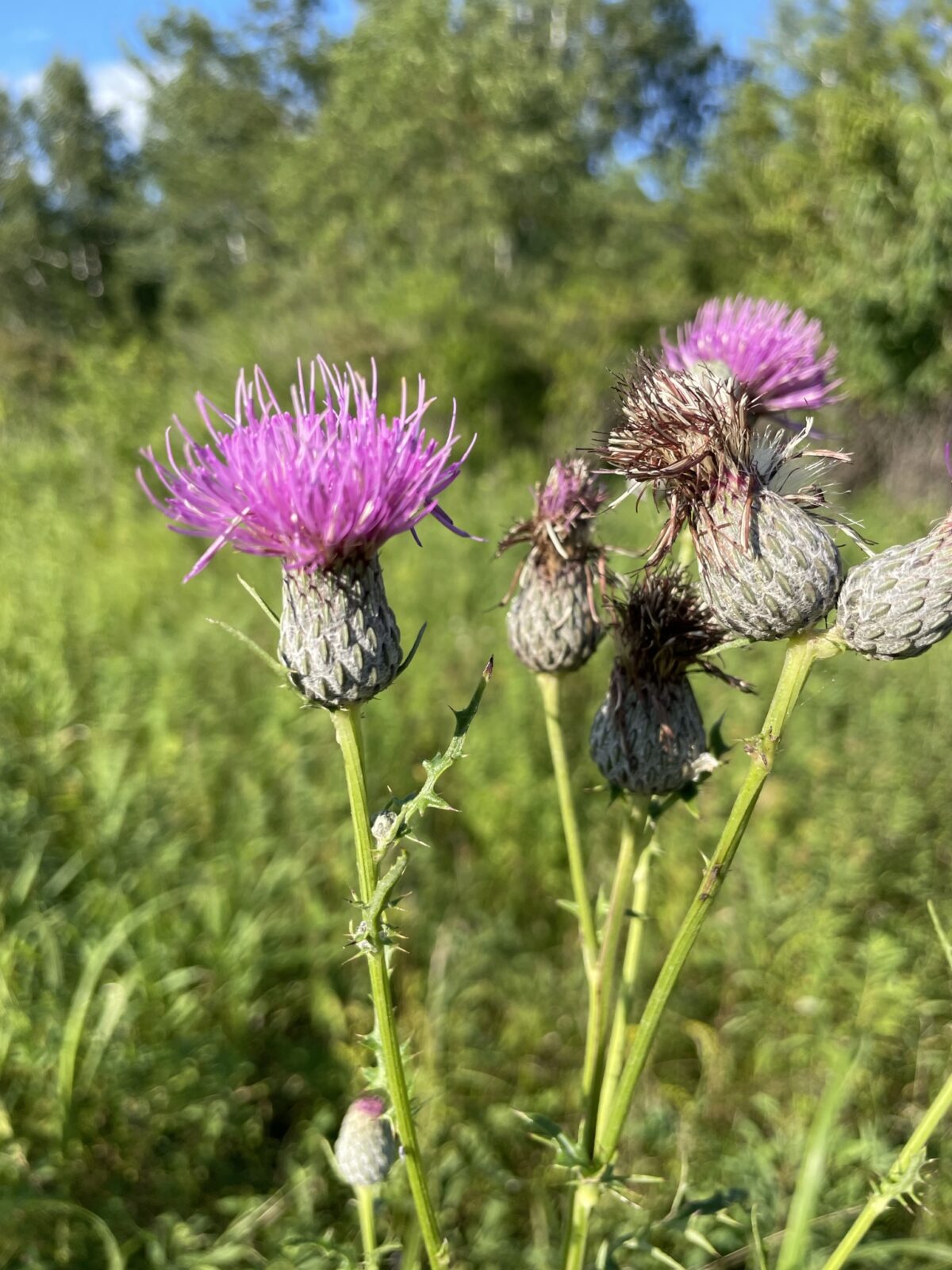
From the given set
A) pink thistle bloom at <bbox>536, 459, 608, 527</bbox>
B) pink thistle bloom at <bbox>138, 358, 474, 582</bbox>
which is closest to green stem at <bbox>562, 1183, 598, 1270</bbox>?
pink thistle bloom at <bbox>138, 358, 474, 582</bbox>

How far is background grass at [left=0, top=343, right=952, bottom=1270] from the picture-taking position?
2379 millimetres

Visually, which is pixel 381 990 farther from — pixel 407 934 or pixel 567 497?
pixel 407 934

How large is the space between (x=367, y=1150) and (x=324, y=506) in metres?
1.08

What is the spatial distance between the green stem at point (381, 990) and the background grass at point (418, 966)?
0.38 m

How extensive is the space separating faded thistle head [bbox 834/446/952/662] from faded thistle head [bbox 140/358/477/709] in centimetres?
55

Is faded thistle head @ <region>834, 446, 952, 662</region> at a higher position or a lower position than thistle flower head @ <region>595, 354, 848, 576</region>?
lower

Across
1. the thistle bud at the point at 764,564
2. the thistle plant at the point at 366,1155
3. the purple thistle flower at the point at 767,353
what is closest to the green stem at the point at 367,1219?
the thistle plant at the point at 366,1155

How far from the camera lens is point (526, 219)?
878 inches

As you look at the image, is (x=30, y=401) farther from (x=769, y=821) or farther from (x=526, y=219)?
(x=769, y=821)

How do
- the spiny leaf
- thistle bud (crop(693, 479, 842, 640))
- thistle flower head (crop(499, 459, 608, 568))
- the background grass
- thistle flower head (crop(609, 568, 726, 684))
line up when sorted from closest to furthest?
the spiny leaf < thistle bud (crop(693, 479, 842, 640)) < thistle flower head (crop(609, 568, 726, 684)) < thistle flower head (crop(499, 459, 608, 568)) < the background grass

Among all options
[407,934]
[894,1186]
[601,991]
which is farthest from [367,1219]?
[407,934]

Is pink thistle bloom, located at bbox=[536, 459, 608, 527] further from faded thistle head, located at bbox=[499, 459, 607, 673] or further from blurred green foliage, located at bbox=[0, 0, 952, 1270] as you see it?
blurred green foliage, located at bbox=[0, 0, 952, 1270]

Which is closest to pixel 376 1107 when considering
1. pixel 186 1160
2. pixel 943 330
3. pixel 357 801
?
pixel 357 801

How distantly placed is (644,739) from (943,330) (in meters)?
13.3
